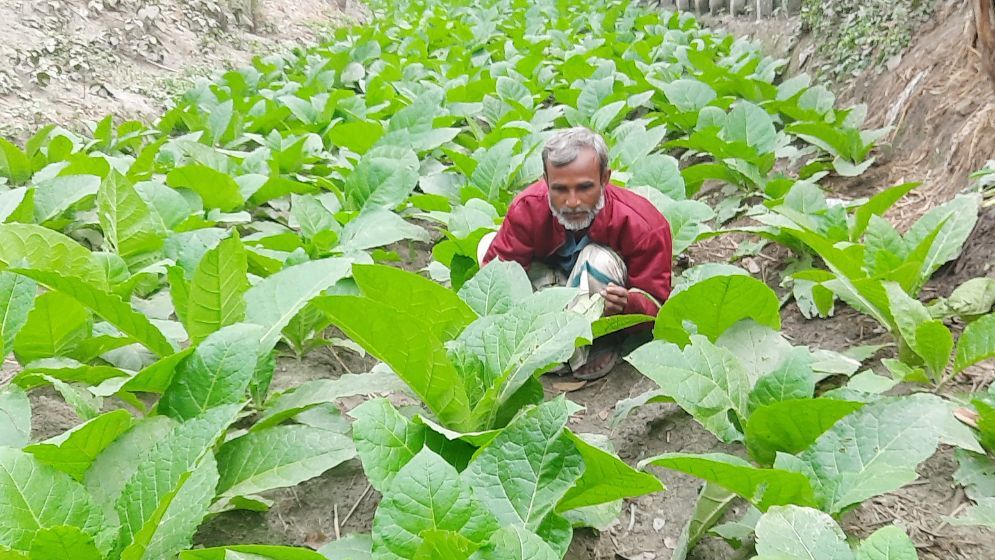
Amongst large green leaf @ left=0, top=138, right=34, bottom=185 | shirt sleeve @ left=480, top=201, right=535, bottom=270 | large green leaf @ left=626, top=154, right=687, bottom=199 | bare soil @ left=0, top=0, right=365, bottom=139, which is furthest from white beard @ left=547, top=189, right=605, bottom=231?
bare soil @ left=0, top=0, right=365, bottom=139

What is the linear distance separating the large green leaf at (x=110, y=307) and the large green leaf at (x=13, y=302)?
0.06m

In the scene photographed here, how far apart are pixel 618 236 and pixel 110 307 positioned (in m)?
1.27

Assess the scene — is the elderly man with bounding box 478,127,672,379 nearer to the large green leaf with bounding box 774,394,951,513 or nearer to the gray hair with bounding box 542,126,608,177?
the gray hair with bounding box 542,126,608,177

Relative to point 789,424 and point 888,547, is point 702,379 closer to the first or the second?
point 789,424

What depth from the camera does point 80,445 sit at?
1470 millimetres

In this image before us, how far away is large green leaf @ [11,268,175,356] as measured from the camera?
170cm

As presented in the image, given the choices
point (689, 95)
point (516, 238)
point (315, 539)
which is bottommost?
point (315, 539)

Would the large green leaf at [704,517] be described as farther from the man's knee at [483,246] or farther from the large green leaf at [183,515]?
the man's knee at [483,246]

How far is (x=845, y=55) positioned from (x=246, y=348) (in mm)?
3864

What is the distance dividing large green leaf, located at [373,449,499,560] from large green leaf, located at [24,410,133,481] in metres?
0.54

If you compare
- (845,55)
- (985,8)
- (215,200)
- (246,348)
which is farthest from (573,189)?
(845,55)

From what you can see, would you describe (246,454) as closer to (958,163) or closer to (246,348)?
(246,348)

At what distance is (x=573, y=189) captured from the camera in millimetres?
2213

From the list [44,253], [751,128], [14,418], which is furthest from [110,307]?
[751,128]
